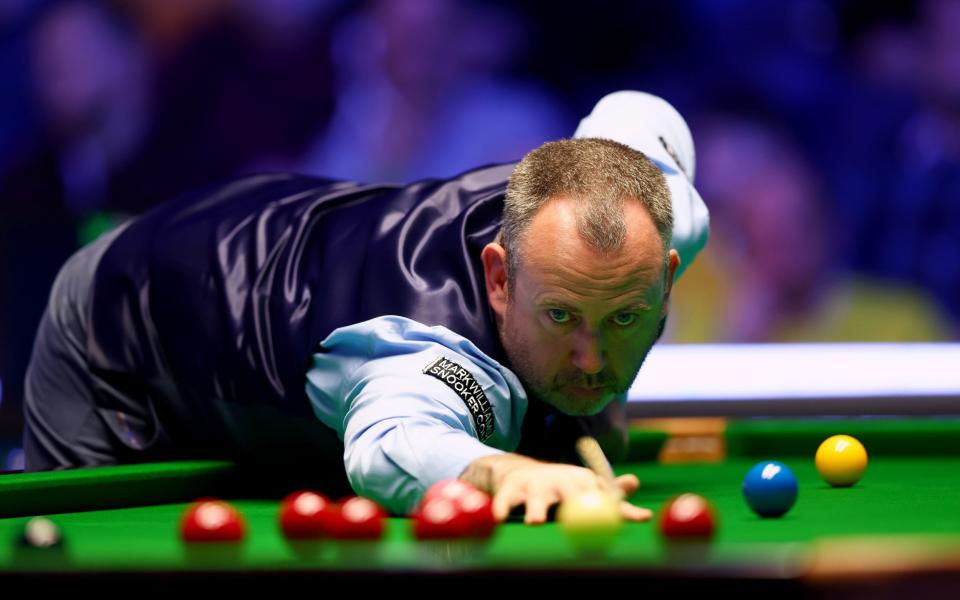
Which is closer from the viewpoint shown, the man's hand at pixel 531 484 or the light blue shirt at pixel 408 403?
the man's hand at pixel 531 484

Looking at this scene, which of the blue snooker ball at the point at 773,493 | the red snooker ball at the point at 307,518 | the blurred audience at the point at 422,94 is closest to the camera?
the red snooker ball at the point at 307,518

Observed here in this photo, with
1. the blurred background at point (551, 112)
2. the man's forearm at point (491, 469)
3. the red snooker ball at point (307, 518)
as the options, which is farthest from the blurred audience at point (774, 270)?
the red snooker ball at point (307, 518)

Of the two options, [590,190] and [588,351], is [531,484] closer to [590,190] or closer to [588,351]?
[588,351]

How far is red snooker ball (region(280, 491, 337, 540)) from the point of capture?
2021 millimetres

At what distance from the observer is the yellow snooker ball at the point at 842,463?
3.02m

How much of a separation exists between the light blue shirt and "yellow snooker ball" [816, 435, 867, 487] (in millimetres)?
683

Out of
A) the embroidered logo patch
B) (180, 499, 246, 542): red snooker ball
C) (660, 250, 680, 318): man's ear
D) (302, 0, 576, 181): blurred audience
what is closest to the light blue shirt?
the embroidered logo patch

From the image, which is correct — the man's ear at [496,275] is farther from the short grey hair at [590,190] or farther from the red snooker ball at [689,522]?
the red snooker ball at [689,522]

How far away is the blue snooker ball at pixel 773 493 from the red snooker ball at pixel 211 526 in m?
0.90

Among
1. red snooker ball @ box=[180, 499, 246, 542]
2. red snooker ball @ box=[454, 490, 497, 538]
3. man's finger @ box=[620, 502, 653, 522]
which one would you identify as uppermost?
man's finger @ box=[620, 502, 653, 522]

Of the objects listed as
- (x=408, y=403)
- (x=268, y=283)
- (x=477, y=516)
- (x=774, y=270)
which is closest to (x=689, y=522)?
(x=477, y=516)

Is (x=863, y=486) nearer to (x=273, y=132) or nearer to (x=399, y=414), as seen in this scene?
(x=399, y=414)

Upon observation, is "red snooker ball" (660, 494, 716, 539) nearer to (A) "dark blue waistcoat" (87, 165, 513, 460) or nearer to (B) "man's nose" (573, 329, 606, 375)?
(B) "man's nose" (573, 329, 606, 375)

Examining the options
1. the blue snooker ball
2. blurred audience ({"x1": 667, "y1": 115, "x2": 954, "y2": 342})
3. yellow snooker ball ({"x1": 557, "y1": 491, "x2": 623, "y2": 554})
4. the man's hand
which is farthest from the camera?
blurred audience ({"x1": 667, "y1": 115, "x2": 954, "y2": 342})
